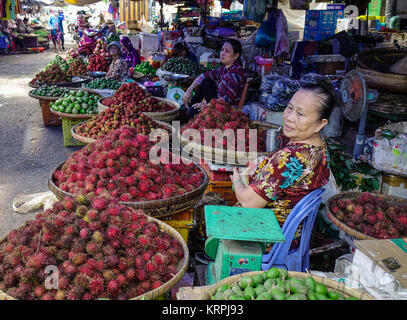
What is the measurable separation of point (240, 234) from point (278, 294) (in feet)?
0.88

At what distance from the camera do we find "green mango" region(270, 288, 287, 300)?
48.4 inches

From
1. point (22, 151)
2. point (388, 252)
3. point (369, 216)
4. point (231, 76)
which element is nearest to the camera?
point (388, 252)

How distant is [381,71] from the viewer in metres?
3.80

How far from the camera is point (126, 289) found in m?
1.49

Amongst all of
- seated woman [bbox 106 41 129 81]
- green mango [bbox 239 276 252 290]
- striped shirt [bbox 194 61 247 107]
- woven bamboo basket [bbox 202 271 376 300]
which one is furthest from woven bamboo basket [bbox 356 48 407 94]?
seated woman [bbox 106 41 129 81]

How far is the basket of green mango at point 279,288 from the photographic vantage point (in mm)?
1263

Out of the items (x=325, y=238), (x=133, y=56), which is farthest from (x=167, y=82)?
(x=325, y=238)

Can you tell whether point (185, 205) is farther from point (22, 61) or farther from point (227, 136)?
point (22, 61)

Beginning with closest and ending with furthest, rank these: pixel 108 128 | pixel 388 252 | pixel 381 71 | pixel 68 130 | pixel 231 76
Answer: pixel 388 252 → pixel 108 128 → pixel 381 71 → pixel 231 76 → pixel 68 130

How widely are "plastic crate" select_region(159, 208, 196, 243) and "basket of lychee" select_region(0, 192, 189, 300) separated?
0.44 m

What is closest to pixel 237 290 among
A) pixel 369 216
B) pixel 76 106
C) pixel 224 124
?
pixel 369 216

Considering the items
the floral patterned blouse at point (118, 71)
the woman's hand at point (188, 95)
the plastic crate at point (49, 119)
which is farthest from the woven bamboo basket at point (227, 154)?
the floral patterned blouse at point (118, 71)

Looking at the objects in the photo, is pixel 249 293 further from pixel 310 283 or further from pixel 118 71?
pixel 118 71
